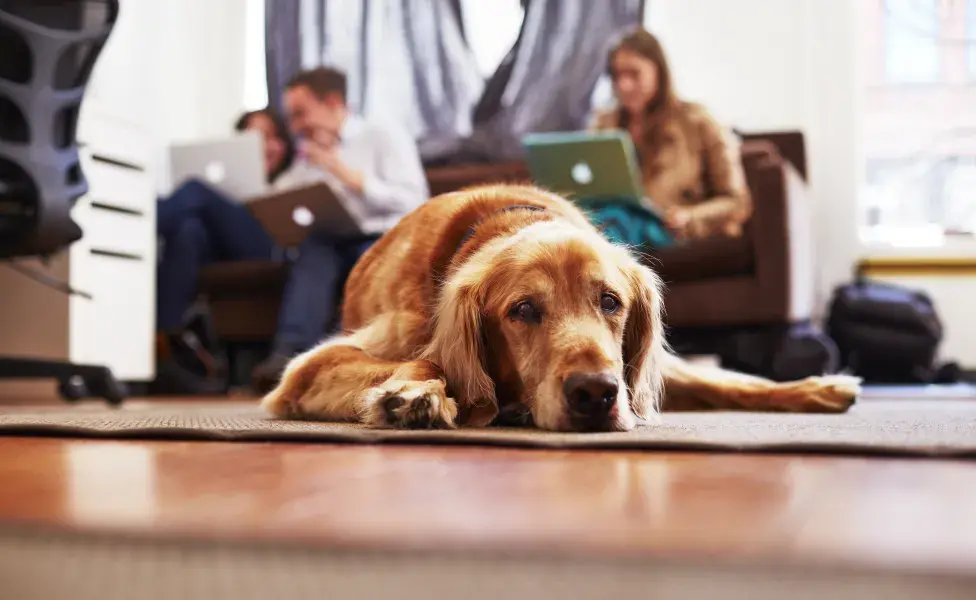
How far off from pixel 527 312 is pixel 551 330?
6 centimetres

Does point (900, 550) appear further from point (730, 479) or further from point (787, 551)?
point (730, 479)

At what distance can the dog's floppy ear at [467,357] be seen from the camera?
4.52 ft

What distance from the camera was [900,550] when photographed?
0.46m

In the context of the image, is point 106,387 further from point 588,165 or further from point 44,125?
point 588,165

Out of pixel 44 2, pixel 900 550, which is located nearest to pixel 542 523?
pixel 900 550

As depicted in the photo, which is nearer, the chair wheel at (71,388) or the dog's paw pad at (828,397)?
the dog's paw pad at (828,397)

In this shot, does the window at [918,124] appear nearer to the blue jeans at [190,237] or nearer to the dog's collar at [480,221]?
the blue jeans at [190,237]

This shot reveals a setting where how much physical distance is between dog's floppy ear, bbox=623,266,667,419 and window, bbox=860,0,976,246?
383cm

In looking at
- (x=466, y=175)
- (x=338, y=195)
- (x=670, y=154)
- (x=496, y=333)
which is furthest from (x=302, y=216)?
(x=496, y=333)

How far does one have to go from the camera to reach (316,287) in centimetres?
349

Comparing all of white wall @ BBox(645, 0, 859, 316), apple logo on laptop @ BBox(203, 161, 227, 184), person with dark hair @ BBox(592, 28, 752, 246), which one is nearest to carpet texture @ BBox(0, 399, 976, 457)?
person with dark hair @ BBox(592, 28, 752, 246)

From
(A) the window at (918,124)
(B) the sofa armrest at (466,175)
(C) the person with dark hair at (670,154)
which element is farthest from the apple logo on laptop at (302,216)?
(A) the window at (918,124)

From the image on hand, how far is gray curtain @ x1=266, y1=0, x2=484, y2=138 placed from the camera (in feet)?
17.4

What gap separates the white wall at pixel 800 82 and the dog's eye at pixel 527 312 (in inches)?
150
